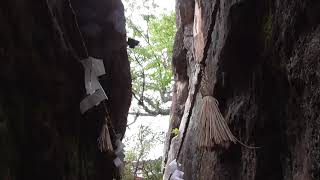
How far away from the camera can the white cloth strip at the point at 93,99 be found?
14.3 ft

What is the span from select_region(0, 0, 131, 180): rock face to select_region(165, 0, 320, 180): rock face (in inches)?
50.9

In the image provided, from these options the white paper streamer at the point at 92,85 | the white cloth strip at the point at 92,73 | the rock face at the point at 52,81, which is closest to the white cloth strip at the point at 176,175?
the rock face at the point at 52,81

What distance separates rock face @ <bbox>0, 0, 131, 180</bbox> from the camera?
3195 millimetres

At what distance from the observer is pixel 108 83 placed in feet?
18.5

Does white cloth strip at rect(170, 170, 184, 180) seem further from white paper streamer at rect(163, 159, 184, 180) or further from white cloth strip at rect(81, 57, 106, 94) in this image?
white cloth strip at rect(81, 57, 106, 94)

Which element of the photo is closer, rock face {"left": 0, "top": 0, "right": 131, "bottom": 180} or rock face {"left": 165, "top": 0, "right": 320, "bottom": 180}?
rock face {"left": 165, "top": 0, "right": 320, "bottom": 180}

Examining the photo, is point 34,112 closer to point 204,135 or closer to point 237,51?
point 204,135

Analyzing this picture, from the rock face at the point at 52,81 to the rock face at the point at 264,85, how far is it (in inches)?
50.9

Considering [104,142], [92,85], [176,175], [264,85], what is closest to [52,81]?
[92,85]

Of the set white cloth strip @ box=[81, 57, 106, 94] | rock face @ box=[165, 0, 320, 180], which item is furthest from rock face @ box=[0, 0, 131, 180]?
rock face @ box=[165, 0, 320, 180]

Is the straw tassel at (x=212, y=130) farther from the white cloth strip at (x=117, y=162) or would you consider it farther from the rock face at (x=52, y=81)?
the white cloth strip at (x=117, y=162)

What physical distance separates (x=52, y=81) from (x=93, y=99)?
0.61 m

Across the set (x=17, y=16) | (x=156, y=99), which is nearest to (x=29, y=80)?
(x=17, y=16)

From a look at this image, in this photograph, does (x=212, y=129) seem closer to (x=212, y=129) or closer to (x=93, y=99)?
(x=212, y=129)
